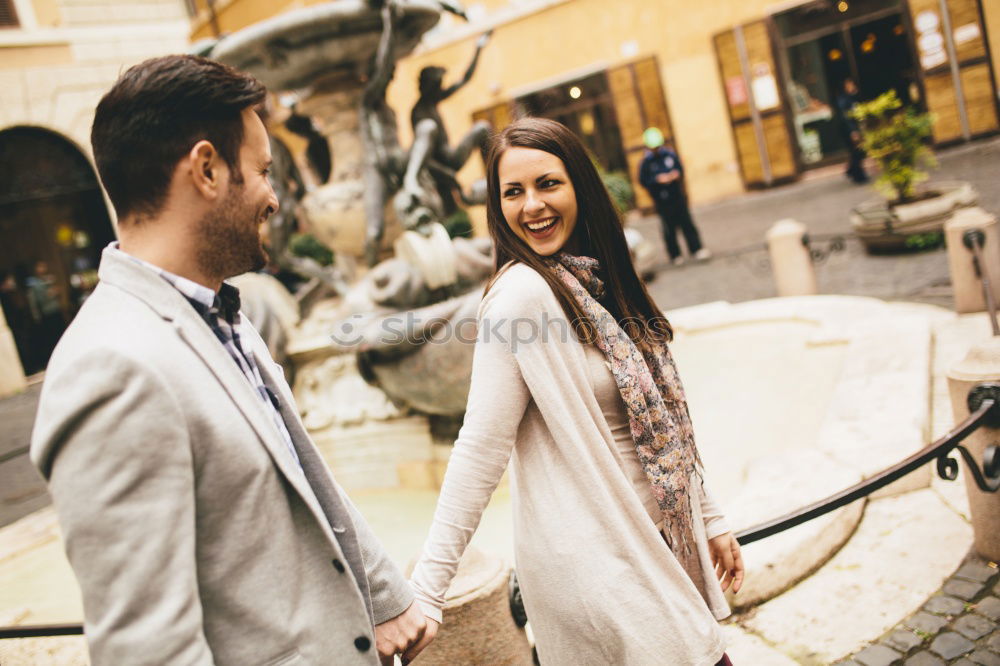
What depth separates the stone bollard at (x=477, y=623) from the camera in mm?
1896

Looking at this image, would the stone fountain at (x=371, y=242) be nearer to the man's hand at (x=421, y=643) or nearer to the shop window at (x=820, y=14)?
the man's hand at (x=421, y=643)

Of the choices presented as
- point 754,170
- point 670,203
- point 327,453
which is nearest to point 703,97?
point 754,170

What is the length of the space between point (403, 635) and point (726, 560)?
2.59ft

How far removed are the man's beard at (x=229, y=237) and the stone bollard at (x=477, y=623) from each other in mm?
1065

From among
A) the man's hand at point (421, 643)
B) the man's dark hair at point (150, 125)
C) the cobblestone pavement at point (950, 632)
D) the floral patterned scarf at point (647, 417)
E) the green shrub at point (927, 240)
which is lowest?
the cobblestone pavement at point (950, 632)

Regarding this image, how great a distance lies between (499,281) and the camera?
1538 millimetres

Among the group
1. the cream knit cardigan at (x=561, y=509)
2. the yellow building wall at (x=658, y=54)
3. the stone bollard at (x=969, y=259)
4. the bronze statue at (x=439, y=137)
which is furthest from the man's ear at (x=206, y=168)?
the yellow building wall at (x=658, y=54)

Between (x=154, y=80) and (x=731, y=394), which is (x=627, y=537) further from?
(x=731, y=394)

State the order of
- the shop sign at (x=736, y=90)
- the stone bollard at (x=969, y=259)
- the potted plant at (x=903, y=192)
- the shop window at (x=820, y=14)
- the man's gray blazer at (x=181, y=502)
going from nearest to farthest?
the man's gray blazer at (x=181, y=502)
the stone bollard at (x=969, y=259)
the potted plant at (x=903, y=192)
the shop window at (x=820, y=14)
the shop sign at (x=736, y=90)

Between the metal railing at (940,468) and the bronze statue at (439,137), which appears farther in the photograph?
the bronze statue at (439,137)

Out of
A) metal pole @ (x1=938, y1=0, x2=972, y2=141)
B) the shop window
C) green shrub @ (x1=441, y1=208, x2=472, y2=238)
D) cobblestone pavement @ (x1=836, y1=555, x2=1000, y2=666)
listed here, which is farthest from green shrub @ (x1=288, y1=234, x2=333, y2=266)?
cobblestone pavement @ (x1=836, y1=555, x2=1000, y2=666)

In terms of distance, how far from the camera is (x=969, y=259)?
5082 millimetres

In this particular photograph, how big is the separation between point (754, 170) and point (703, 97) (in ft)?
5.94

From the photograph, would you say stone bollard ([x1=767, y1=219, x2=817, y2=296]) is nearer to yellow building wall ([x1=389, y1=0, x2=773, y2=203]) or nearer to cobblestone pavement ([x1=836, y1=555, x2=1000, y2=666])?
cobblestone pavement ([x1=836, y1=555, x2=1000, y2=666])
